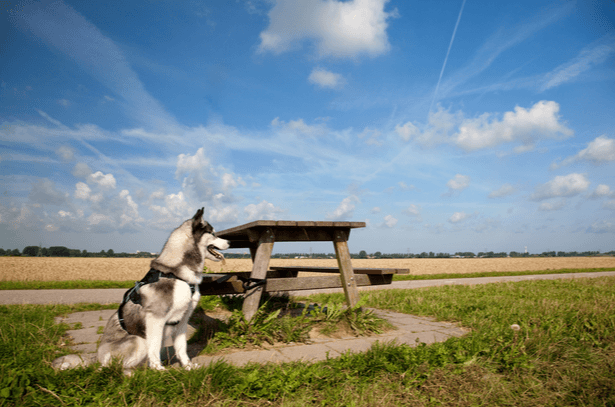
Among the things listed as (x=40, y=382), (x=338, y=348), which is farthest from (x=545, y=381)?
(x=40, y=382)

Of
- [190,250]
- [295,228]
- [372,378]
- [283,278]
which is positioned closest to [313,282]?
[283,278]

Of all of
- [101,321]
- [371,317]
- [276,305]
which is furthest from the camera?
[276,305]

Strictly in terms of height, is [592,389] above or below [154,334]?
below

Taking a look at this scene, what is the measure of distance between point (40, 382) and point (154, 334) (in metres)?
0.82

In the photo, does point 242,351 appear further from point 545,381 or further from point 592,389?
point 592,389

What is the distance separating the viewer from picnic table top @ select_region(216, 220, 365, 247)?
4.30 m

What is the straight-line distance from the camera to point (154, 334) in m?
2.91

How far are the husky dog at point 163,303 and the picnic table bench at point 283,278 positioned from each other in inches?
40.2

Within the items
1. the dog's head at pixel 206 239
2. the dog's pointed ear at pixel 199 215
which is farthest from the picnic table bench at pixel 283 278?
the dog's pointed ear at pixel 199 215

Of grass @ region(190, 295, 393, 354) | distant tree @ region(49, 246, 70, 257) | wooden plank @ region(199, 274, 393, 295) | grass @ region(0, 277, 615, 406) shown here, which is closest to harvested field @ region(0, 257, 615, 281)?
wooden plank @ region(199, 274, 393, 295)

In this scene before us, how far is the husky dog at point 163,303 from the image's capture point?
288 cm

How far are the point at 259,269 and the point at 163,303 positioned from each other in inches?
60.8

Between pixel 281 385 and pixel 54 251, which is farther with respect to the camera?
pixel 54 251

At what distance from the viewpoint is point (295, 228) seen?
15.5 ft
